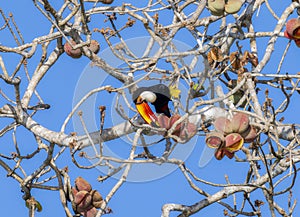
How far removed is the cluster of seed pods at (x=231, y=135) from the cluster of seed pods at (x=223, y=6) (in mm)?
600

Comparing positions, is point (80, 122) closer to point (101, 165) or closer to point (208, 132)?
point (101, 165)

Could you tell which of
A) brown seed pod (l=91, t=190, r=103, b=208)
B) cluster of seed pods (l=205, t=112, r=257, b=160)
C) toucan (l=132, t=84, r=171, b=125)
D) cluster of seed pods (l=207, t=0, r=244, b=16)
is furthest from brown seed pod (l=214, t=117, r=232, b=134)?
brown seed pod (l=91, t=190, r=103, b=208)

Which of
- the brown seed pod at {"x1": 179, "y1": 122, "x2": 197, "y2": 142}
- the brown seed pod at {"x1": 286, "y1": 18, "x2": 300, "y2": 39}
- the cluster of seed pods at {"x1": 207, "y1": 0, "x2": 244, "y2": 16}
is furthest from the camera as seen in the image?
the brown seed pod at {"x1": 286, "y1": 18, "x2": 300, "y2": 39}

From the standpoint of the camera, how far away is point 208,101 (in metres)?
3.65

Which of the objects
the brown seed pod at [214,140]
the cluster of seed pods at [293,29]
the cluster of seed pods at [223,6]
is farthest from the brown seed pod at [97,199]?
the cluster of seed pods at [293,29]

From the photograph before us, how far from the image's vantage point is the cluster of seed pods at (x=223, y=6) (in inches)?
162

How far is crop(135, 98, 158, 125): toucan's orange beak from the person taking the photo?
3.74 m

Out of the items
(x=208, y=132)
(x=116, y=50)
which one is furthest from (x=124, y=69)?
(x=208, y=132)

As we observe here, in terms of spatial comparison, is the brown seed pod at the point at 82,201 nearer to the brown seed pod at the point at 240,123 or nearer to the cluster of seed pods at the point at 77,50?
the cluster of seed pods at the point at 77,50

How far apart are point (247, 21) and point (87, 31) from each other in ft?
3.00

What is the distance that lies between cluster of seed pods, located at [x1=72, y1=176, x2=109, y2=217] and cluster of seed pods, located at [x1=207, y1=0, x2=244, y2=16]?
42.8 inches

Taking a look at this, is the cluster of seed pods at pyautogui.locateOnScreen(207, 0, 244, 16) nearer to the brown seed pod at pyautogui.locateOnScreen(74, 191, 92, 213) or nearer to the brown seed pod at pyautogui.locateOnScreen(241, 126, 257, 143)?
the brown seed pod at pyautogui.locateOnScreen(241, 126, 257, 143)

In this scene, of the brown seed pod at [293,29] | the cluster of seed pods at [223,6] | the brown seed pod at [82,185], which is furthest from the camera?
the brown seed pod at [82,185]

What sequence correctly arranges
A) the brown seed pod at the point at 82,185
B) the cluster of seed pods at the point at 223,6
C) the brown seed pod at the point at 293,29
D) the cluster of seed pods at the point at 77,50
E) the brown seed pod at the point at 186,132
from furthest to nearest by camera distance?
the cluster of seed pods at the point at 77,50 < the brown seed pod at the point at 82,185 < the brown seed pod at the point at 293,29 < the cluster of seed pods at the point at 223,6 < the brown seed pod at the point at 186,132
